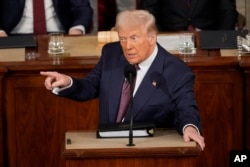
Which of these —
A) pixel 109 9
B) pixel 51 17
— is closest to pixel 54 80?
pixel 51 17

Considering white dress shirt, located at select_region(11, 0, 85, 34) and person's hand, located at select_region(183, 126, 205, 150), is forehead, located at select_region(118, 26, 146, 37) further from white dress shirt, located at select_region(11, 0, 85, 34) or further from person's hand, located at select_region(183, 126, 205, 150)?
white dress shirt, located at select_region(11, 0, 85, 34)

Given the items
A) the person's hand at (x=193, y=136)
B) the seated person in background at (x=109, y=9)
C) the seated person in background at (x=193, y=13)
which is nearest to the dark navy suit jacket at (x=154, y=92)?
the person's hand at (x=193, y=136)

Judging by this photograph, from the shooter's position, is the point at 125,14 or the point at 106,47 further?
the point at 106,47

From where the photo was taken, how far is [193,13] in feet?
16.5

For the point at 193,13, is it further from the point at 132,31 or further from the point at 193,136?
the point at 193,136

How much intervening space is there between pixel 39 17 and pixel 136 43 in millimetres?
1956

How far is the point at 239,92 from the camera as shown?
3.83 meters

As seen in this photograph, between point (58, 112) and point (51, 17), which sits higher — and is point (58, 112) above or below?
below

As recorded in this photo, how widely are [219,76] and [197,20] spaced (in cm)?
126

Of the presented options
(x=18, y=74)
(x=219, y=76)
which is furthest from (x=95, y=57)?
(x=219, y=76)

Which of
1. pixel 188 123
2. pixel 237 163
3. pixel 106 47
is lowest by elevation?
pixel 237 163

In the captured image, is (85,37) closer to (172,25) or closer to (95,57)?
(95,57)

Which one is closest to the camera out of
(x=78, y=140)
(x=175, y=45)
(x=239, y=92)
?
(x=78, y=140)

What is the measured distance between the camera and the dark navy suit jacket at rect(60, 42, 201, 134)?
2.97 m
